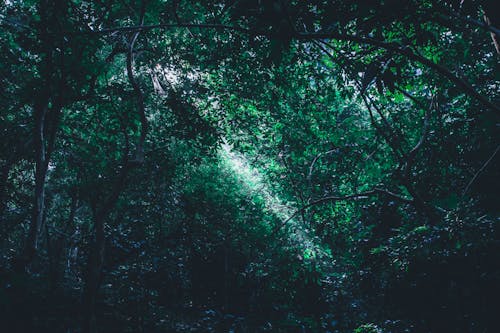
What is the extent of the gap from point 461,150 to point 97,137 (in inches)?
287

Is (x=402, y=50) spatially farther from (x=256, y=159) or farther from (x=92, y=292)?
(x=256, y=159)

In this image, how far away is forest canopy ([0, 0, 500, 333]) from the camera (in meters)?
3.94

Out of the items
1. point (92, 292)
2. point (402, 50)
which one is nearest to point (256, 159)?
point (92, 292)

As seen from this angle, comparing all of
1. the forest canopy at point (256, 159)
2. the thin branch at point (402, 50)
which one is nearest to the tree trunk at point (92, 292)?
the forest canopy at point (256, 159)

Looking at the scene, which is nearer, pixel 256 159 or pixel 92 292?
pixel 92 292

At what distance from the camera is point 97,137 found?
275 inches

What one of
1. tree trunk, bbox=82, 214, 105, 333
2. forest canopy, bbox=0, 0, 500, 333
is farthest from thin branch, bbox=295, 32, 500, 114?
tree trunk, bbox=82, 214, 105, 333

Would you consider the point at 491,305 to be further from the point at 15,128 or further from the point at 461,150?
the point at 15,128

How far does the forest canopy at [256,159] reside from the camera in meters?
3.94

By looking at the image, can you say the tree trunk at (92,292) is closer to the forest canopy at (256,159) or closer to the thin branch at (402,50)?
the forest canopy at (256,159)

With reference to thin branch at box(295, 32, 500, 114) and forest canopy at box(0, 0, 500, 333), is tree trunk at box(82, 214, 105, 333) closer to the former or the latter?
forest canopy at box(0, 0, 500, 333)

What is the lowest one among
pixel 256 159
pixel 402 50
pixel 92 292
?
pixel 92 292

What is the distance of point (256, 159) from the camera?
917 centimetres

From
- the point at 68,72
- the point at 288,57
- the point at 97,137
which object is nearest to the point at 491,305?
the point at 288,57
